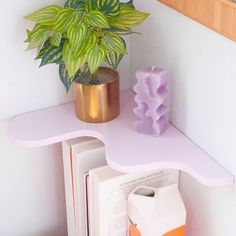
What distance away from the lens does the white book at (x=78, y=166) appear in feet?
3.92

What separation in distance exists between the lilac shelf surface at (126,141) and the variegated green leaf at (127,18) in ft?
0.75

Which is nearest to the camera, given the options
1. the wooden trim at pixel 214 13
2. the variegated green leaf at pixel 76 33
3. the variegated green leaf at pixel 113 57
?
the wooden trim at pixel 214 13

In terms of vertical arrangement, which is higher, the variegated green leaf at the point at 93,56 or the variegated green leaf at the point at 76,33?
the variegated green leaf at the point at 76,33

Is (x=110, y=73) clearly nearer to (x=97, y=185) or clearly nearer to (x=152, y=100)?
(x=152, y=100)

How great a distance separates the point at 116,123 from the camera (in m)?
1.18

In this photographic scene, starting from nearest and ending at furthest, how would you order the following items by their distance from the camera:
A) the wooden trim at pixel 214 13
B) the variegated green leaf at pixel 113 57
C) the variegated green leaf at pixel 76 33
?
the wooden trim at pixel 214 13
the variegated green leaf at pixel 76 33
the variegated green leaf at pixel 113 57

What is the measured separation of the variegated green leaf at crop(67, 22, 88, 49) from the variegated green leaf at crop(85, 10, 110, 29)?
0.05 ft

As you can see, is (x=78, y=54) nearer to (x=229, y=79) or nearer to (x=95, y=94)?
(x=95, y=94)

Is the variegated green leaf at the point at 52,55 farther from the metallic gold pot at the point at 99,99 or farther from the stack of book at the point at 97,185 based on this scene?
the stack of book at the point at 97,185

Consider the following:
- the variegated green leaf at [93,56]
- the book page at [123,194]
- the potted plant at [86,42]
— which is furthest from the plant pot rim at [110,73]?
the book page at [123,194]

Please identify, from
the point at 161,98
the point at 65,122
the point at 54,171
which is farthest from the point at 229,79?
the point at 54,171

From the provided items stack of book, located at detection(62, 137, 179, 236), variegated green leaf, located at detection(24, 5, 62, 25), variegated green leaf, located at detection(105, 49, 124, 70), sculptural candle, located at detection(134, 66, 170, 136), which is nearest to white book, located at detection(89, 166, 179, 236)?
stack of book, located at detection(62, 137, 179, 236)

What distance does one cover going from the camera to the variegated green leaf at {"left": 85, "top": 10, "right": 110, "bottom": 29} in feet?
3.34

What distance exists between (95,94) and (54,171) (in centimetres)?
31
